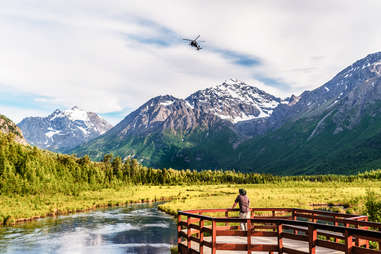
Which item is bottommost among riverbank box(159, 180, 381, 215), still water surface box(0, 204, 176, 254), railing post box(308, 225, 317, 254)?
still water surface box(0, 204, 176, 254)

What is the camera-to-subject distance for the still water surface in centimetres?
3325

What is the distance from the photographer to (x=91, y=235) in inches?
1603

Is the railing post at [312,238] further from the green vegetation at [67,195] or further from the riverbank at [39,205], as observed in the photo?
the riverbank at [39,205]

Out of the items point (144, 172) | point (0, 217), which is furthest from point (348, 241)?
point (144, 172)

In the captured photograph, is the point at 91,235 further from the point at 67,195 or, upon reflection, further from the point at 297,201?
the point at 67,195

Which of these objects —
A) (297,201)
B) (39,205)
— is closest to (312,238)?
(297,201)

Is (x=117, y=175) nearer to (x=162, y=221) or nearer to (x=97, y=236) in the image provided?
(x=162, y=221)

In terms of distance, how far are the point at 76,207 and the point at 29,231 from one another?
80.9 feet

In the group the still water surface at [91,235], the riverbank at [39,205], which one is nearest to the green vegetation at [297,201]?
the still water surface at [91,235]

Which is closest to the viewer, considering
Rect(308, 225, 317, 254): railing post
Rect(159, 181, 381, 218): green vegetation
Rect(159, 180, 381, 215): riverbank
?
Rect(308, 225, 317, 254): railing post

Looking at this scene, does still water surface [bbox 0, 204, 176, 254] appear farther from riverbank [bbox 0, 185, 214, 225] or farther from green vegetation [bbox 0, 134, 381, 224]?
green vegetation [bbox 0, 134, 381, 224]

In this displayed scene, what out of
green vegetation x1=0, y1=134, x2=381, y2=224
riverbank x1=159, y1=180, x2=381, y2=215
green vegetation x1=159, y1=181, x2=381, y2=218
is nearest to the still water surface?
green vegetation x1=0, y1=134, x2=381, y2=224

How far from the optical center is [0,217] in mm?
48375

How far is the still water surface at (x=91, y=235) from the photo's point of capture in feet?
109
